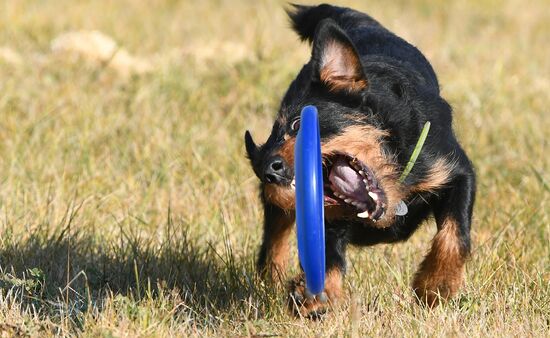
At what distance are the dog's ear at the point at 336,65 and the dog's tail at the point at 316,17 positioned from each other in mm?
1468

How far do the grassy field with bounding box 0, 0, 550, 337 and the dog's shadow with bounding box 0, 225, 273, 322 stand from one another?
0.4 inches

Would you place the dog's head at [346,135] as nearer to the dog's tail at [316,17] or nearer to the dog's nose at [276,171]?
the dog's nose at [276,171]

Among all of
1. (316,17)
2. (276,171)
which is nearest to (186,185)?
(316,17)

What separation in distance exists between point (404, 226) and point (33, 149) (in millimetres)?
2750

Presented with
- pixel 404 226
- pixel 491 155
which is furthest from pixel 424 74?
pixel 491 155

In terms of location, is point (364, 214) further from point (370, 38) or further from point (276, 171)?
point (370, 38)

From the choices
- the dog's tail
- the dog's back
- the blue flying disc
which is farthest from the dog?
the dog's tail

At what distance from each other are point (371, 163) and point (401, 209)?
26 cm

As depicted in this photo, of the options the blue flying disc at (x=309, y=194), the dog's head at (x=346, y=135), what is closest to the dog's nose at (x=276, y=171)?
the dog's head at (x=346, y=135)

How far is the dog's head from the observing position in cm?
389

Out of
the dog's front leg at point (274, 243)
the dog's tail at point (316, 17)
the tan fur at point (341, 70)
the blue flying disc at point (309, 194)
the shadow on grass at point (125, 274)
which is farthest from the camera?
the dog's tail at point (316, 17)

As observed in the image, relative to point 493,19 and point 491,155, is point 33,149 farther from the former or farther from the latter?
point 493,19

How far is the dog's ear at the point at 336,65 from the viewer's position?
4.05m

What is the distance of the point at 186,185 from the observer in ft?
19.4
